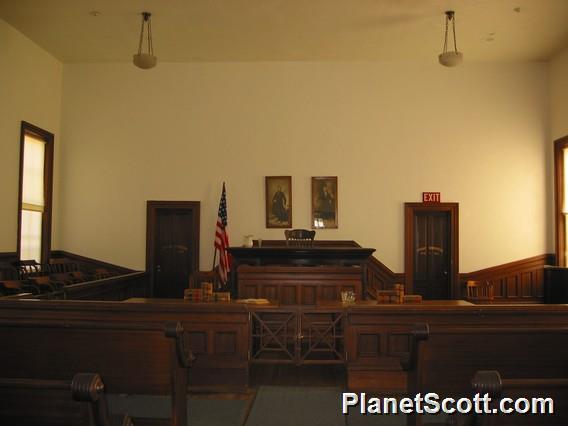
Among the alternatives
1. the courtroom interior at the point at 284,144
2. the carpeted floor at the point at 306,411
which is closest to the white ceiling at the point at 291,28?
the courtroom interior at the point at 284,144

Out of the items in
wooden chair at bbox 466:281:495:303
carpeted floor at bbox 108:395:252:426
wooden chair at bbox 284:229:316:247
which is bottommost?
carpeted floor at bbox 108:395:252:426

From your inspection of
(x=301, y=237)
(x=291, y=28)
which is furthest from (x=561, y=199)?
(x=291, y=28)

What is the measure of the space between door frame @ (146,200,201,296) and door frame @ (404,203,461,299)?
4.22 m

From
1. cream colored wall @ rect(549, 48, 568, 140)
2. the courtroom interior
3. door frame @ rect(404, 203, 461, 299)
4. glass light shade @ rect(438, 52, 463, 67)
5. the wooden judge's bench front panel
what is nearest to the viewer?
the wooden judge's bench front panel

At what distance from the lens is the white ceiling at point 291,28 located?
7582 mm

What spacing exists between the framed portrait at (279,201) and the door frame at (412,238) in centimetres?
236

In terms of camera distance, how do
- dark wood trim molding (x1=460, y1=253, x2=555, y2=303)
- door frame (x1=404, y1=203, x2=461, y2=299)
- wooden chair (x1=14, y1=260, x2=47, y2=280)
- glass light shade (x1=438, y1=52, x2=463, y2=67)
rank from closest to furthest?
glass light shade (x1=438, y1=52, x2=463, y2=67), wooden chair (x1=14, y1=260, x2=47, y2=280), dark wood trim molding (x1=460, y1=253, x2=555, y2=303), door frame (x1=404, y1=203, x2=461, y2=299)

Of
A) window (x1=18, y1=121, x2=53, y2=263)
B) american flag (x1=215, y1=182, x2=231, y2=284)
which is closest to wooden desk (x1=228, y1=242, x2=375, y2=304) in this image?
american flag (x1=215, y1=182, x2=231, y2=284)

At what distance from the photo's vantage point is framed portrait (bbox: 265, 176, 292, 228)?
974 centimetres

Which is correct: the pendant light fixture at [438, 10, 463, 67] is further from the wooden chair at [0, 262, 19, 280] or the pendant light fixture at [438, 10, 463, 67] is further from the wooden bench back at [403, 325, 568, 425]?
the wooden chair at [0, 262, 19, 280]

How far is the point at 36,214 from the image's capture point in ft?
30.7

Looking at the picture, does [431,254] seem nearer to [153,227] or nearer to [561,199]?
[561,199]

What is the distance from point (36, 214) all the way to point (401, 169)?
286 inches

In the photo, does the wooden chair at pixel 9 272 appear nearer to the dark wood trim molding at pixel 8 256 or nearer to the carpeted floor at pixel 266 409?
the dark wood trim molding at pixel 8 256
